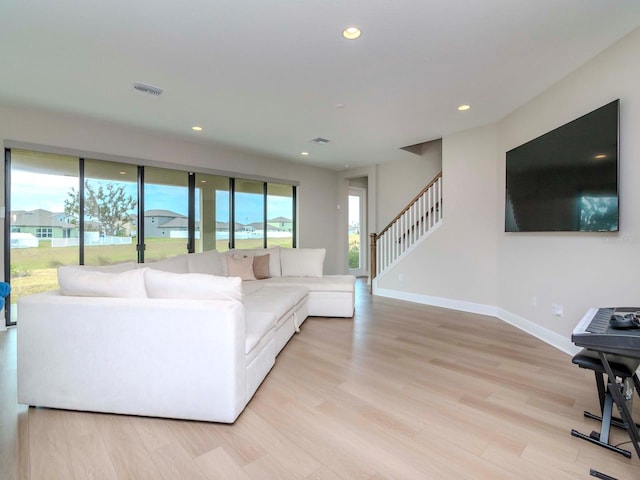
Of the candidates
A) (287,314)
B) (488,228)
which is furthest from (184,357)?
(488,228)

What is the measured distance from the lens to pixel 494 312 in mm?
4691

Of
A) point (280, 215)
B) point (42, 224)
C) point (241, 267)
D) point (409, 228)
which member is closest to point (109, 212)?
point (42, 224)

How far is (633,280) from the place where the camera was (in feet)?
8.36

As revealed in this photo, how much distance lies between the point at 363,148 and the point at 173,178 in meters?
3.30

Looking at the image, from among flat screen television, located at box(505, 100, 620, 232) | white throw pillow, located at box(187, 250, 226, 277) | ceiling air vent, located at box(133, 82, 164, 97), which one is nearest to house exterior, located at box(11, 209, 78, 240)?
white throw pillow, located at box(187, 250, 226, 277)

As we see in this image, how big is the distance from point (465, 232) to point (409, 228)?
1.10m

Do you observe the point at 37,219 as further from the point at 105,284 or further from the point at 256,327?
→ the point at 256,327

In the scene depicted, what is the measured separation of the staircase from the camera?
550 centimetres

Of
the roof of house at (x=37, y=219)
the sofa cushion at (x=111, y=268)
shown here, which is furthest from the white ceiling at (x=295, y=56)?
the sofa cushion at (x=111, y=268)

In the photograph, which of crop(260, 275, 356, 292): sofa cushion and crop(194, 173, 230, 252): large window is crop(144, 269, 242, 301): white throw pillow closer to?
crop(260, 275, 356, 292): sofa cushion

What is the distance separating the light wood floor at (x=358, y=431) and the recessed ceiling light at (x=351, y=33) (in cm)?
267

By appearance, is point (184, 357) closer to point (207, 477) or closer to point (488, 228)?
point (207, 477)

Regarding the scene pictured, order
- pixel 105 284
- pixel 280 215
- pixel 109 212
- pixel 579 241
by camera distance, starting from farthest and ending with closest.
Result: pixel 280 215 → pixel 109 212 → pixel 579 241 → pixel 105 284

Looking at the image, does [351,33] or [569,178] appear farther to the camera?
[569,178]
